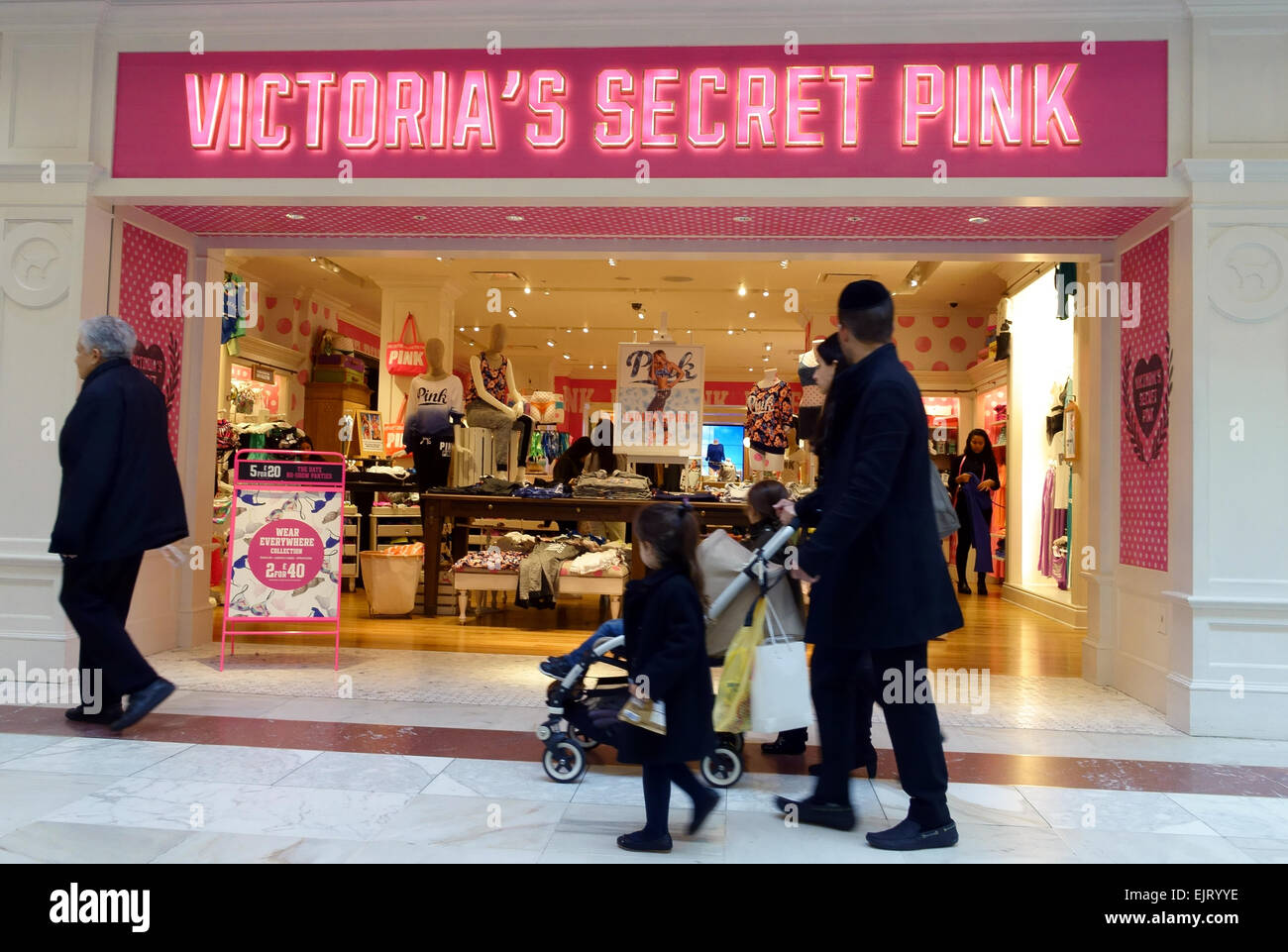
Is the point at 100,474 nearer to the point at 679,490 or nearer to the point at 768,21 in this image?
the point at 768,21

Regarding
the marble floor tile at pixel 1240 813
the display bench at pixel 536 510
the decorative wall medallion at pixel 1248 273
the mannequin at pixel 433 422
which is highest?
the decorative wall medallion at pixel 1248 273

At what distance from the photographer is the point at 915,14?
15.1 feet

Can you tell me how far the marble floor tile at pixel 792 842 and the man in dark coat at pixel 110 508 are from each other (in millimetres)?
2387

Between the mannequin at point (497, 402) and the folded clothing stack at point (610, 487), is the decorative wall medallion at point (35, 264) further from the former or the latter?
the mannequin at point (497, 402)

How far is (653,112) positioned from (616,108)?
0.19m

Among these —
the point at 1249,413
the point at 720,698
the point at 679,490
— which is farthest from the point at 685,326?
the point at 720,698

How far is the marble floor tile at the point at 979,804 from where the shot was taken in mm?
2982

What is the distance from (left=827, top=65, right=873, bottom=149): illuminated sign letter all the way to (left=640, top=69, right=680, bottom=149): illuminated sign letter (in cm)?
84

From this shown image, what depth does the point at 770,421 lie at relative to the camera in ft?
27.7

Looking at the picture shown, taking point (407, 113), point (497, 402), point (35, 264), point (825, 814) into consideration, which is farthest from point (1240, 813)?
point (497, 402)

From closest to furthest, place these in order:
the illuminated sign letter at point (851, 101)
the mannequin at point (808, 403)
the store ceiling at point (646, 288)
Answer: the illuminated sign letter at point (851, 101), the mannequin at point (808, 403), the store ceiling at point (646, 288)

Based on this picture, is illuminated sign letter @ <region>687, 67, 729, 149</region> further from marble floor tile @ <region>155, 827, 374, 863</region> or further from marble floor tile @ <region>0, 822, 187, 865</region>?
marble floor tile @ <region>0, 822, 187, 865</region>

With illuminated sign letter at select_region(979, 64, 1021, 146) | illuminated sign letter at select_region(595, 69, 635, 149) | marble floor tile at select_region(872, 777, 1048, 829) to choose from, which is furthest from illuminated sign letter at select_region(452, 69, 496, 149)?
marble floor tile at select_region(872, 777, 1048, 829)

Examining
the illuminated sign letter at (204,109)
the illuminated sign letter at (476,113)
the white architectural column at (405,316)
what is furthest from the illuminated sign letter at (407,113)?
the white architectural column at (405,316)
